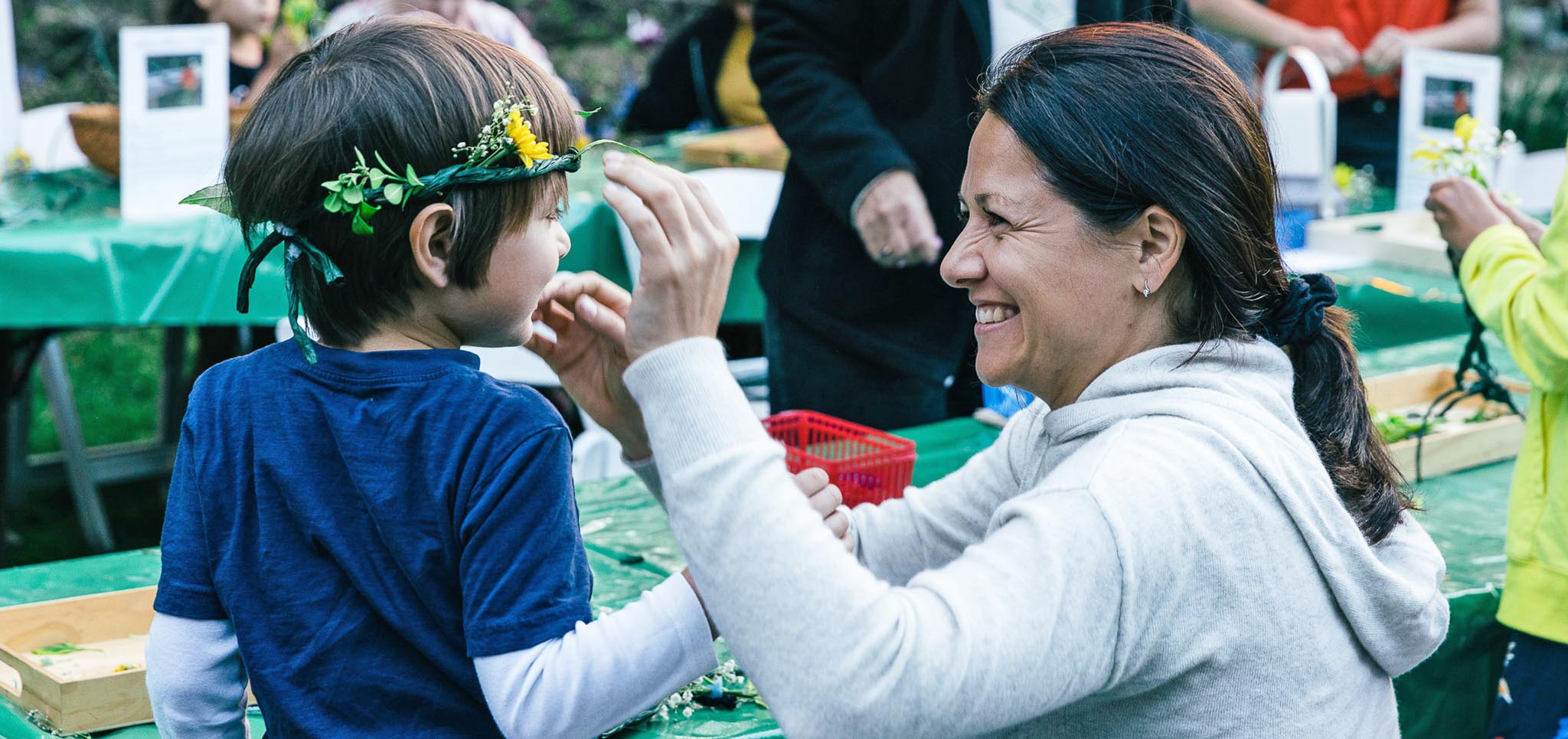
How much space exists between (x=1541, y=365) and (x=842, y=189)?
1185 millimetres

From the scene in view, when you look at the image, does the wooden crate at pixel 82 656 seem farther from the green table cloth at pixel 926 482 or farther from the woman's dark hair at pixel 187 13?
the woman's dark hair at pixel 187 13

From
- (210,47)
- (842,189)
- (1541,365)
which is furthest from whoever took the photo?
(210,47)

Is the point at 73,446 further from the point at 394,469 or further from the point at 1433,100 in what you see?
the point at 1433,100

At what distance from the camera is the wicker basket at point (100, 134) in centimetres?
410

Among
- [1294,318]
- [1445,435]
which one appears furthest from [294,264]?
[1445,435]

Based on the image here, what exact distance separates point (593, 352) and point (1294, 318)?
76 centimetres

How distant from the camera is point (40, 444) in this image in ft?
19.0

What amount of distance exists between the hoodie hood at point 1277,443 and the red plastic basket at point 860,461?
27.4 inches

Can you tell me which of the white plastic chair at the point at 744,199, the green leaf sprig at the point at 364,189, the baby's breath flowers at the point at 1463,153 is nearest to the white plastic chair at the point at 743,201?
the white plastic chair at the point at 744,199

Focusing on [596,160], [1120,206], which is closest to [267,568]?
[1120,206]

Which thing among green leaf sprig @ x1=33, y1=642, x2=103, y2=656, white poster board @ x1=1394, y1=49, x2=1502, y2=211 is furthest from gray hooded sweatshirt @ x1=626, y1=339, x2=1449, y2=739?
white poster board @ x1=1394, y1=49, x2=1502, y2=211

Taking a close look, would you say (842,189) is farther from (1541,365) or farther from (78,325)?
(78,325)

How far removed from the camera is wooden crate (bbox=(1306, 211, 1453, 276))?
12.4ft

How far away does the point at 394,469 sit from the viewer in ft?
3.89
